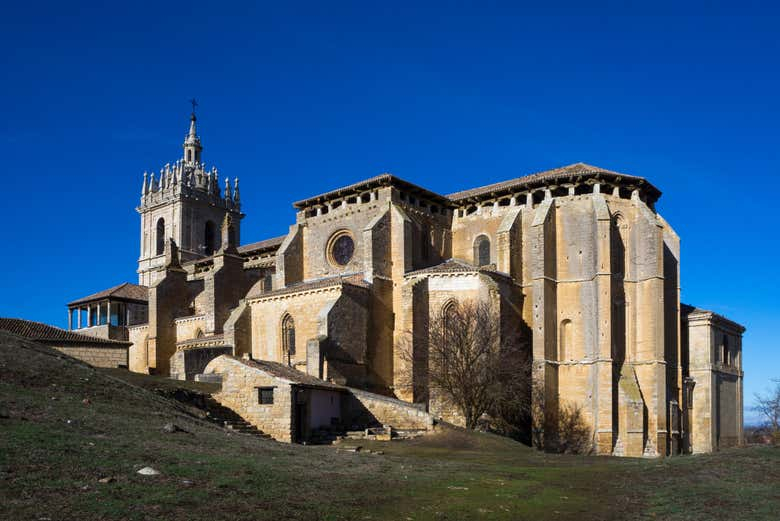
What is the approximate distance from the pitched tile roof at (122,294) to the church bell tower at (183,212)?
13066mm

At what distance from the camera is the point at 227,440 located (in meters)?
18.7

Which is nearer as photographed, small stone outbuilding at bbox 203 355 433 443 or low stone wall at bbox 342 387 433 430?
small stone outbuilding at bbox 203 355 433 443

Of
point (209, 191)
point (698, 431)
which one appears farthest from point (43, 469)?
point (209, 191)

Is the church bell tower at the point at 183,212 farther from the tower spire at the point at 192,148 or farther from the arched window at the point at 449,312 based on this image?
the arched window at the point at 449,312

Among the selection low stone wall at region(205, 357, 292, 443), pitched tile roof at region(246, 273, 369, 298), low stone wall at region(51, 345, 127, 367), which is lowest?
low stone wall at region(205, 357, 292, 443)

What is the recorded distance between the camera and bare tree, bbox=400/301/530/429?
34.2 metres

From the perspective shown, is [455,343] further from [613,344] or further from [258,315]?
[258,315]

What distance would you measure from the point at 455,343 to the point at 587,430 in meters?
9.23

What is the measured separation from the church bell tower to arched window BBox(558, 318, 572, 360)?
42632 mm

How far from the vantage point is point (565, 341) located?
4106 centimetres

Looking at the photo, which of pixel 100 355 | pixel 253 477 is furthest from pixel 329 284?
pixel 253 477

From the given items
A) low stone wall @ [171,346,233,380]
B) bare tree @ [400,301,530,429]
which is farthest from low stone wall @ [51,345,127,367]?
bare tree @ [400,301,530,429]

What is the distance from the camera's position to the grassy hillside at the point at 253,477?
36.7 feet

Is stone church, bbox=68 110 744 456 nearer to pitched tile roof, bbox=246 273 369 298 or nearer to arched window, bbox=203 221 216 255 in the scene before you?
pitched tile roof, bbox=246 273 369 298
